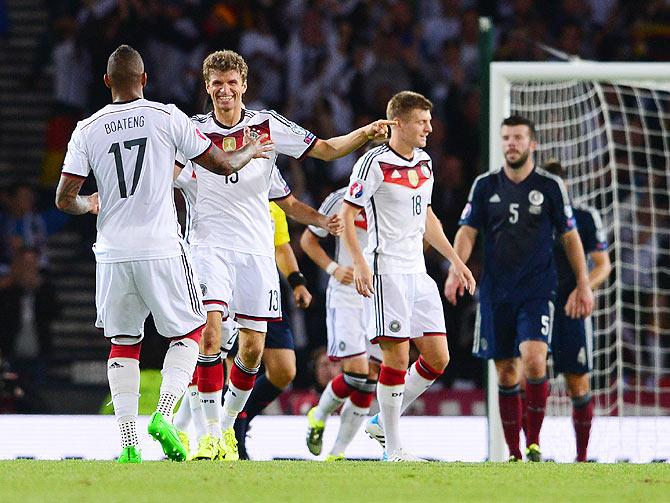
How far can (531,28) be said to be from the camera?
51.6 feet

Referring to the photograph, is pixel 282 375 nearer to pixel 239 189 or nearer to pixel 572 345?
pixel 239 189

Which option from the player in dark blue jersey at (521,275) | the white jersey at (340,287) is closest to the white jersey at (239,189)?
the player in dark blue jersey at (521,275)

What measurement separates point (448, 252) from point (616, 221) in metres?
3.23

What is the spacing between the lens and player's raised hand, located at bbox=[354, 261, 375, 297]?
7.74 metres

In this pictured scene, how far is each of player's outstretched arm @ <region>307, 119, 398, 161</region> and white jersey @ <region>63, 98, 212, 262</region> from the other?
42.9 inches

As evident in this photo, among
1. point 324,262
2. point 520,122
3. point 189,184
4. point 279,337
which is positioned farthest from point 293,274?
point 520,122

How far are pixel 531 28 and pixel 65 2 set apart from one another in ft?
17.7

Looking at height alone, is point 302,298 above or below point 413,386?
above

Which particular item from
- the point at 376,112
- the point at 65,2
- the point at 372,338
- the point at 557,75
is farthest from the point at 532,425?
the point at 65,2

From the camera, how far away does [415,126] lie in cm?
809

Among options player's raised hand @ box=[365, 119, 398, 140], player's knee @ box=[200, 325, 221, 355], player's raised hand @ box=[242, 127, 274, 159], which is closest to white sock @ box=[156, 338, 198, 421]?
player's knee @ box=[200, 325, 221, 355]

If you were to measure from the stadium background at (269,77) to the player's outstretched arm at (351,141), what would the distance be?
18.2 ft

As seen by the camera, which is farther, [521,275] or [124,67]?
[521,275]

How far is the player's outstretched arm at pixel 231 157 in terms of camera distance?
672 centimetres
